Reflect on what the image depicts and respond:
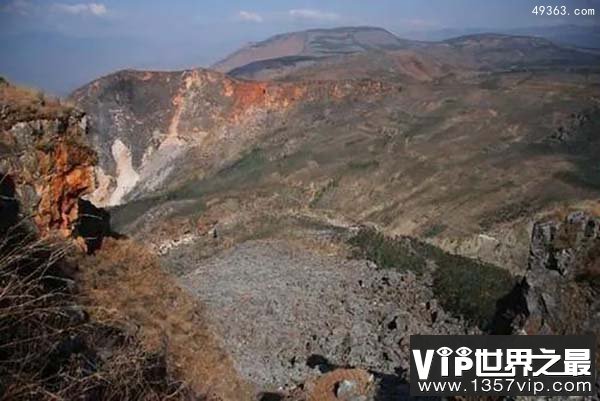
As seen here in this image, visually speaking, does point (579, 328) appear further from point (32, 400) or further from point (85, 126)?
point (85, 126)

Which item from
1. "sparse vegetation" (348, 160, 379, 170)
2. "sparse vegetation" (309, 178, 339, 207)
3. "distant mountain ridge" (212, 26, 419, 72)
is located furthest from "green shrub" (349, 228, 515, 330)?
"distant mountain ridge" (212, 26, 419, 72)

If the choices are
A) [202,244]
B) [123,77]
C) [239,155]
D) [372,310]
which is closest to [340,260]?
[372,310]

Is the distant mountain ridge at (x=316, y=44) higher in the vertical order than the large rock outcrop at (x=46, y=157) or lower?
higher

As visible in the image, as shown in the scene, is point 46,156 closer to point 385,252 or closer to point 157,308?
point 157,308

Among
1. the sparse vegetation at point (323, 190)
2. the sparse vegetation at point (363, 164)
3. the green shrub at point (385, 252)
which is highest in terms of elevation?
the sparse vegetation at point (363, 164)

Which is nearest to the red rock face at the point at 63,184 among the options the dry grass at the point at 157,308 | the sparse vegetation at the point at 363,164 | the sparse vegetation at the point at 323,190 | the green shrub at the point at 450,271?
the dry grass at the point at 157,308

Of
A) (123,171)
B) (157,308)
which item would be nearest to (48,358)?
(157,308)

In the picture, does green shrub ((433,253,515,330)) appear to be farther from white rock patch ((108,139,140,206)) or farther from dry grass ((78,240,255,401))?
white rock patch ((108,139,140,206))

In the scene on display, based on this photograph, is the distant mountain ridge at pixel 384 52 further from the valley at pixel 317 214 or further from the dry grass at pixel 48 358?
the dry grass at pixel 48 358
